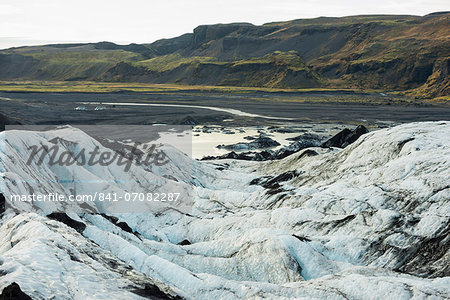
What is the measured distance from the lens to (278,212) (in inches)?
1277

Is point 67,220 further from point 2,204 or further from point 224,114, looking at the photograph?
point 224,114

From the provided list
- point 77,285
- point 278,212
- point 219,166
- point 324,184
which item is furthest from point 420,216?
point 219,166

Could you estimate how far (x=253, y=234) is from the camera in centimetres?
2692

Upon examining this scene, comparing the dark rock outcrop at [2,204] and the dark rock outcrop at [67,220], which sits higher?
the dark rock outcrop at [2,204]

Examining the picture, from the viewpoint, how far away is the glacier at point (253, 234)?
19703 mm

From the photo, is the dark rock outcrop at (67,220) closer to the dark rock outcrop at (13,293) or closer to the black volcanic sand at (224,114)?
the dark rock outcrop at (13,293)

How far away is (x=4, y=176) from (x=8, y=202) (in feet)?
8.04

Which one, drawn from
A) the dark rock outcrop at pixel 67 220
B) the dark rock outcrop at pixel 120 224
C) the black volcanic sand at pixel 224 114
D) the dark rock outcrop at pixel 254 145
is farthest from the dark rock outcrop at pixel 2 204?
the black volcanic sand at pixel 224 114

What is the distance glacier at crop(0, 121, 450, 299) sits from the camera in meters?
19.7

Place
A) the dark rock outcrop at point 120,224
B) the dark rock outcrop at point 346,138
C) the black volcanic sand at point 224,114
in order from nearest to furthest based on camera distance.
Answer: the dark rock outcrop at point 120,224 < the dark rock outcrop at point 346,138 < the black volcanic sand at point 224,114

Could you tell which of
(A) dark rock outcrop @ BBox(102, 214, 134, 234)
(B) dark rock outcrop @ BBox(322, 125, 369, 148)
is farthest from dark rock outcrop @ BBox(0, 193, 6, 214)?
(B) dark rock outcrop @ BBox(322, 125, 369, 148)

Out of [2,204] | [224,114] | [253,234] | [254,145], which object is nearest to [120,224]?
[2,204]

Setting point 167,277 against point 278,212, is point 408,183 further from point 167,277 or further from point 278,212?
point 167,277

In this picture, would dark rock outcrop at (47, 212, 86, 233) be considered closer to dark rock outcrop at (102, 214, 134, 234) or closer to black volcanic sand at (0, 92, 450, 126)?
dark rock outcrop at (102, 214, 134, 234)
